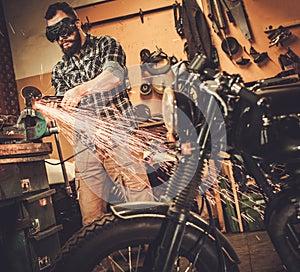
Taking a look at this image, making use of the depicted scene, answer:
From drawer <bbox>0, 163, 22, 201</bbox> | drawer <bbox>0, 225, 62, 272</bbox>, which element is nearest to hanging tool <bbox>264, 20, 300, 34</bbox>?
drawer <bbox>0, 163, 22, 201</bbox>

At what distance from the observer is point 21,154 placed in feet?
7.58

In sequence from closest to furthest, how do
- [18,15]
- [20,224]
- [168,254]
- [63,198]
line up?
[168,254], [20,224], [63,198], [18,15]

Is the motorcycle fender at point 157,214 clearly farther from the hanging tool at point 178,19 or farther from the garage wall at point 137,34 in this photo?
the hanging tool at point 178,19

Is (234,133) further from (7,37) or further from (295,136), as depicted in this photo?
(7,37)

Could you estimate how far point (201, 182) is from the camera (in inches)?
57.1

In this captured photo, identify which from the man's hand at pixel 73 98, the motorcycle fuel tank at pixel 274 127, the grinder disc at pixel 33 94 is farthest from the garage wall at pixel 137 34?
the motorcycle fuel tank at pixel 274 127

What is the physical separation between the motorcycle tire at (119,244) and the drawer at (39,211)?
98 centimetres

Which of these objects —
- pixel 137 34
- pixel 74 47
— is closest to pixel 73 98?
pixel 74 47

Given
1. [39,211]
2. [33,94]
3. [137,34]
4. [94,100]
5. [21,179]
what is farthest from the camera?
[137,34]

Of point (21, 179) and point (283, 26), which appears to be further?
point (283, 26)

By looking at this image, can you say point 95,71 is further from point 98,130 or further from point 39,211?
point 39,211

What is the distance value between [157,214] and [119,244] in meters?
0.19

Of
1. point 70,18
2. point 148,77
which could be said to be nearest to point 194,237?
point 70,18

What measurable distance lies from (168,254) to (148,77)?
3532 mm
